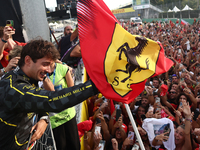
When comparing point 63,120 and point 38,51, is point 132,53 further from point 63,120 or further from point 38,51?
point 63,120

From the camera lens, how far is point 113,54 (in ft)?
5.92

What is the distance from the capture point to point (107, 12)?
79.7 inches

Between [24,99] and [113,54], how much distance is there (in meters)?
0.96

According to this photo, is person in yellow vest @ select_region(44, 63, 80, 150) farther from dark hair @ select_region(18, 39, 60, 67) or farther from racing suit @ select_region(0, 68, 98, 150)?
racing suit @ select_region(0, 68, 98, 150)

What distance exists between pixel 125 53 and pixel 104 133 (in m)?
2.07

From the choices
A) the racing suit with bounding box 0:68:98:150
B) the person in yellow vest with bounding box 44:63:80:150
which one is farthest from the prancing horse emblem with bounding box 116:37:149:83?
the person in yellow vest with bounding box 44:63:80:150

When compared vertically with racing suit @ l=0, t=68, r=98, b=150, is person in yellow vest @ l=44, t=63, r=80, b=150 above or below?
below

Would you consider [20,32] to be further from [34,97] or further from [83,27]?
[34,97]

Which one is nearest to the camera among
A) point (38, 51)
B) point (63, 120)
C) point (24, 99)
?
point (24, 99)

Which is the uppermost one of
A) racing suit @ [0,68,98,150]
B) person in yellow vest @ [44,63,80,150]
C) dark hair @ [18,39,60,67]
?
dark hair @ [18,39,60,67]

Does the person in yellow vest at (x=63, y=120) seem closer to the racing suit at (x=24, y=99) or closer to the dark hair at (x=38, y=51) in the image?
the dark hair at (x=38, y=51)

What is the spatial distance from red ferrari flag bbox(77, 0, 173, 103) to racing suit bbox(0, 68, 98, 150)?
32 centimetres

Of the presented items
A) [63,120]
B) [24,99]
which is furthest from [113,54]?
[63,120]

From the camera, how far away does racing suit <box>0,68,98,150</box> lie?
3.93 feet
